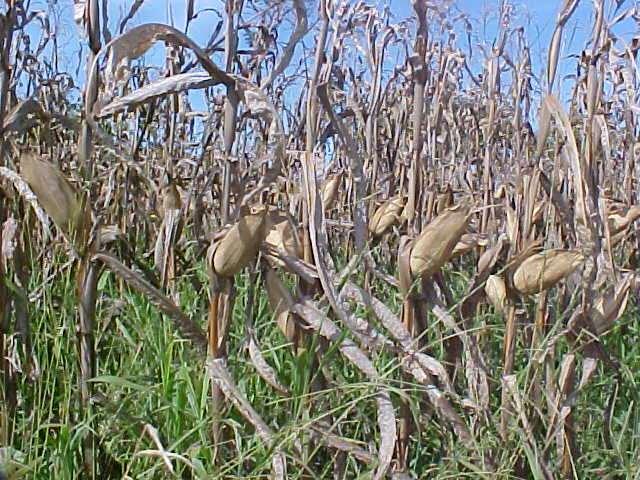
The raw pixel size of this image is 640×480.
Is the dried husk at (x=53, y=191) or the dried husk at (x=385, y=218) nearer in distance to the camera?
the dried husk at (x=53, y=191)

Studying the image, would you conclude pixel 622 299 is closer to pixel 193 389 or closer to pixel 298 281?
pixel 298 281

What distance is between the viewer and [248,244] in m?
0.81

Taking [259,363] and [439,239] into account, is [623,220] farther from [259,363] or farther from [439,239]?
[259,363]

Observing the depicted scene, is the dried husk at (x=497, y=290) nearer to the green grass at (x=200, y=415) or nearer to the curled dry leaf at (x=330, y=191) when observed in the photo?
the green grass at (x=200, y=415)

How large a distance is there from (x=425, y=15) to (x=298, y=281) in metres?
0.36

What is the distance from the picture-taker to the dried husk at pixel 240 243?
2.63 feet

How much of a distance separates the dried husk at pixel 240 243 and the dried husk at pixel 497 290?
374 mm

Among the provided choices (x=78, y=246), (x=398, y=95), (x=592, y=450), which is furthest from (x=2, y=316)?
(x=398, y=95)

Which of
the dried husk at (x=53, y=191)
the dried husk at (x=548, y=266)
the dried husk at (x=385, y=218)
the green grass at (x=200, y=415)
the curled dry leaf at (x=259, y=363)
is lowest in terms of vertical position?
the green grass at (x=200, y=415)

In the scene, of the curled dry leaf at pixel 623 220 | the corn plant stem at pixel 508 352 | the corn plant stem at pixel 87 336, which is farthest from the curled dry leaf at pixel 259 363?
the curled dry leaf at pixel 623 220

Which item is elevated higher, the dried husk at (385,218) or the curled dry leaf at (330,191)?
the curled dry leaf at (330,191)

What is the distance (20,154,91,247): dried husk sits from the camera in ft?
2.81

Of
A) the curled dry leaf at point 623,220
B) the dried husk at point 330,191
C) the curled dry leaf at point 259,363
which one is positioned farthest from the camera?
the dried husk at point 330,191

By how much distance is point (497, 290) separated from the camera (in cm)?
107
